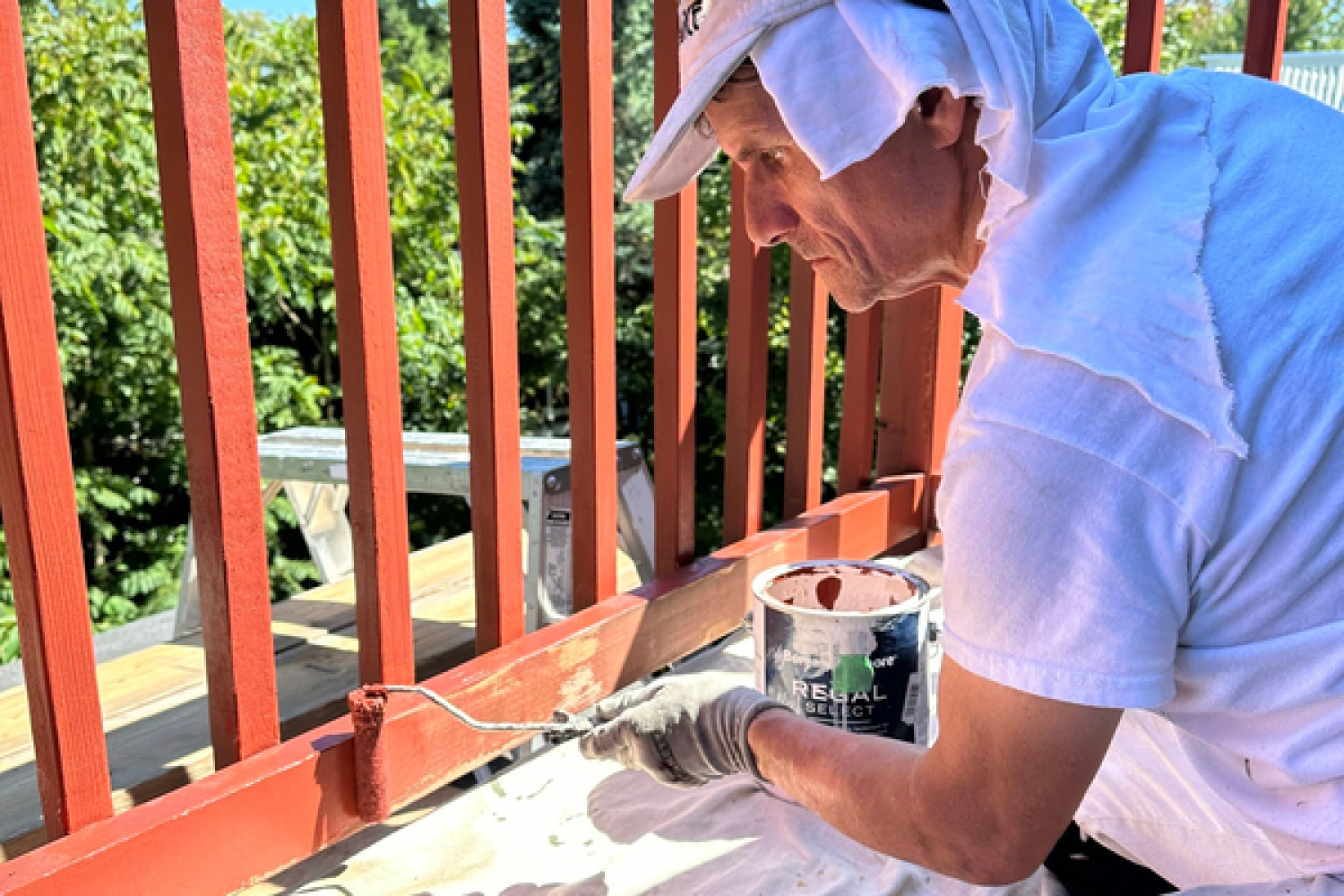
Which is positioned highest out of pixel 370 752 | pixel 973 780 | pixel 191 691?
pixel 973 780

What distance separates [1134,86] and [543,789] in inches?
57.4

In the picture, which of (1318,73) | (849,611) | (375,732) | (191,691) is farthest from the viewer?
(1318,73)

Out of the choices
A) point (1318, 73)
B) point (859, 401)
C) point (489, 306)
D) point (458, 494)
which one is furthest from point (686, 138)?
point (1318, 73)

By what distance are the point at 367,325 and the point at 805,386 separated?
1.27m

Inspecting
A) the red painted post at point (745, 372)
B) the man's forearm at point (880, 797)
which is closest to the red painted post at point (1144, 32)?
the red painted post at point (745, 372)

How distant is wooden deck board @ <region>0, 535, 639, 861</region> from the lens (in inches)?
68.7

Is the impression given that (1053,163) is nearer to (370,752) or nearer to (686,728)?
(686,728)

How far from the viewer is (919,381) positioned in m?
2.92

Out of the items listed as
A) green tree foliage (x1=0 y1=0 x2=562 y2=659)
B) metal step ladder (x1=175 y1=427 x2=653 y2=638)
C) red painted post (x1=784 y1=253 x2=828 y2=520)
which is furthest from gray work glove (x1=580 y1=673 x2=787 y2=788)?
green tree foliage (x1=0 y1=0 x2=562 y2=659)

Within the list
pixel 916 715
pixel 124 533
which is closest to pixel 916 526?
pixel 916 715

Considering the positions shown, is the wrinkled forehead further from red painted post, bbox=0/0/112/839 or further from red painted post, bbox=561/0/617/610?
red painted post, bbox=0/0/112/839

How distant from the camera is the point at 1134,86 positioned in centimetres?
109

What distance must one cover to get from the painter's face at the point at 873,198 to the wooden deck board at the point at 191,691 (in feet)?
4.10

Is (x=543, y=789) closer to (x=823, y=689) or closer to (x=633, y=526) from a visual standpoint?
(x=823, y=689)
